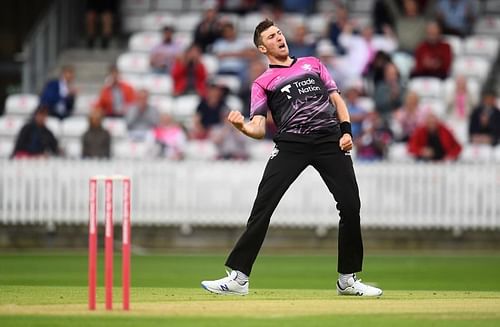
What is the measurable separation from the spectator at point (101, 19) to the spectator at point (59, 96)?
306cm

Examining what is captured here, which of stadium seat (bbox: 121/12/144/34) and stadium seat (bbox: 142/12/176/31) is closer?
stadium seat (bbox: 142/12/176/31)

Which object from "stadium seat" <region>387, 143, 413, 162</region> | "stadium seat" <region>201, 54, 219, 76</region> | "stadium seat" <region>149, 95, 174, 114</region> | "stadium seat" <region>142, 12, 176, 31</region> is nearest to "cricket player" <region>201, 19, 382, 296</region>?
"stadium seat" <region>387, 143, 413, 162</region>

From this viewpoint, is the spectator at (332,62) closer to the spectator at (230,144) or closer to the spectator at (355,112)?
the spectator at (355,112)

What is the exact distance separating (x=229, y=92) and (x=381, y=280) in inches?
354

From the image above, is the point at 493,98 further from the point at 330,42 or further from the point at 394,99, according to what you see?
the point at 330,42

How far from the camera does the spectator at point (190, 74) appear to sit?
25.7 m

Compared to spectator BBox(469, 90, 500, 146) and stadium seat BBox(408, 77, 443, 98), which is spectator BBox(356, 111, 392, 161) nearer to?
spectator BBox(469, 90, 500, 146)

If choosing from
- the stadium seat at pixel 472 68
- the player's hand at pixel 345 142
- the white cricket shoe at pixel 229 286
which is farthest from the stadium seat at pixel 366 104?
the white cricket shoe at pixel 229 286

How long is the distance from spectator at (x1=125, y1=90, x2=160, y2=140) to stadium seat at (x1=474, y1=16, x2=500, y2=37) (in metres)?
6.62

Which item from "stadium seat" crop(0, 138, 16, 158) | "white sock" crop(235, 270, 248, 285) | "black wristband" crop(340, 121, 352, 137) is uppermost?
"black wristband" crop(340, 121, 352, 137)

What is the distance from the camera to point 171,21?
2830 centimetres

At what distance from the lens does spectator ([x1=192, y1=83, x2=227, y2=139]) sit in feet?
81.4

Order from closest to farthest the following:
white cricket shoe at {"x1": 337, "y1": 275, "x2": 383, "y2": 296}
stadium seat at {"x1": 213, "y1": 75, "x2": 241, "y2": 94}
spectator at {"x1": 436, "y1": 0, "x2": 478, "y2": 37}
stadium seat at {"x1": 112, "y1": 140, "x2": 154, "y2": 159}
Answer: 1. white cricket shoe at {"x1": 337, "y1": 275, "x2": 383, "y2": 296}
2. stadium seat at {"x1": 112, "y1": 140, "x2": 154, "y2": 159}
3. stadium seat at {"x1": 213, "y1": 75, "x2": 241, "y2": 94}
4. spectator at {"x1": 436, "y1": 0, "x2": 478, "y2": 37}

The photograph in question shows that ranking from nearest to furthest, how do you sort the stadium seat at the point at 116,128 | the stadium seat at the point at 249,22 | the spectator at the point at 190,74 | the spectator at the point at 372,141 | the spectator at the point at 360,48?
the spectator at the point at 372,141
the stadium seat at the point at 116,128
the spectator at the point at 190,74
the spectator at the point at 360,48
the stadium seat at the point at 249,22
